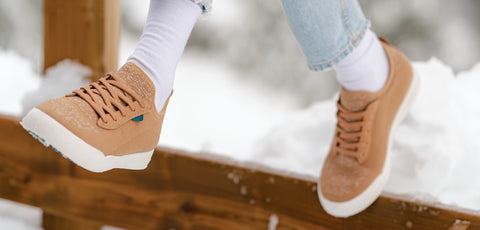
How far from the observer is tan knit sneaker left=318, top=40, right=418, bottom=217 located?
0.63 meters

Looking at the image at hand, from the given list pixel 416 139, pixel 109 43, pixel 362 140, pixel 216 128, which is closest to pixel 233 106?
pixel 216 128

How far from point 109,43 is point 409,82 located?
667mm

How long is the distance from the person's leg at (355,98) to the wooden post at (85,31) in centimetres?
54

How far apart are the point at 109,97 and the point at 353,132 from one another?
→ 38 centimetres

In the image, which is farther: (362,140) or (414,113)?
(414,113)

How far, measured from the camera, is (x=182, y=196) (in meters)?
0.82

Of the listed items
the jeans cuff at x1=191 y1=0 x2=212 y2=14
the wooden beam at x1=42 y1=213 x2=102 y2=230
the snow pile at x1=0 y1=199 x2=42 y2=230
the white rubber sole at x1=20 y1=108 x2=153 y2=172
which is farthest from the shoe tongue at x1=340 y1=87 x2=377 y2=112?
the snow pile at x1=0 y1=199 x2=42 y2=230

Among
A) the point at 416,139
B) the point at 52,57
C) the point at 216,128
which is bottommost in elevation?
the point at 216,128

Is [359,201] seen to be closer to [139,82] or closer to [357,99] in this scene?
[357,99]

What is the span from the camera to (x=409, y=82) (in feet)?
2.33

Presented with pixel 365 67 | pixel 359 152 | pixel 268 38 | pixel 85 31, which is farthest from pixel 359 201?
pixel 268 38

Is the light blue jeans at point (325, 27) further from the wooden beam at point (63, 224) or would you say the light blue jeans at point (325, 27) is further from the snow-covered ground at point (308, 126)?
the wooden beam at point (63, 224)

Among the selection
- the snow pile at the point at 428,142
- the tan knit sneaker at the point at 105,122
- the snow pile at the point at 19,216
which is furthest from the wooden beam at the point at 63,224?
the tan knit sneaker at the point at 105,122

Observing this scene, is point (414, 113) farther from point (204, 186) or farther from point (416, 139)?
point (204, 186)
